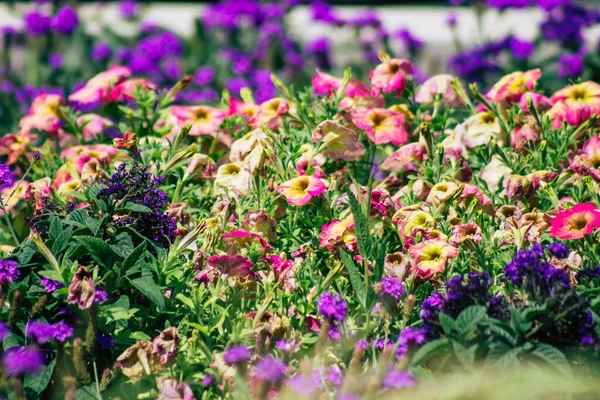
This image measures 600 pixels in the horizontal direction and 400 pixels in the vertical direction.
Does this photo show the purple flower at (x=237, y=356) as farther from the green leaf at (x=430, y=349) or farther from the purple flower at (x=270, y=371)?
the green leaf at (x=430, y=349)

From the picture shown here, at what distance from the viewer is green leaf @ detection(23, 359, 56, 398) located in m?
1.82

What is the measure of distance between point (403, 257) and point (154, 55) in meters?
4.24

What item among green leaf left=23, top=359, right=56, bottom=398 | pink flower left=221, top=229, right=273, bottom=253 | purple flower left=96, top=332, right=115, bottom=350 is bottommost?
green leaf left=23, top=359, right=56, bottom=398

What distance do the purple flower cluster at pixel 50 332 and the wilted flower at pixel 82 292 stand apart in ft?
0.22

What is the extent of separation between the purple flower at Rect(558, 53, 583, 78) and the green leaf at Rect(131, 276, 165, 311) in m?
4.42

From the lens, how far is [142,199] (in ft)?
7.01

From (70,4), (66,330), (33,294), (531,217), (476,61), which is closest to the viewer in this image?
(66,330)

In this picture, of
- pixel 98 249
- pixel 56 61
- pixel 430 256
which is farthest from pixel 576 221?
pixel 56 61

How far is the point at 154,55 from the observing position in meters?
5.96

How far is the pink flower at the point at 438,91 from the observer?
108 inches

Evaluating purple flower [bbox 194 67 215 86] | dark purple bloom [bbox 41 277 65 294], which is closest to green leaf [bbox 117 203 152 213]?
dark purple bloom [bbox 41 277 65 294]

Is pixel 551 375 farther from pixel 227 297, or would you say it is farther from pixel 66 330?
pixel 66 330

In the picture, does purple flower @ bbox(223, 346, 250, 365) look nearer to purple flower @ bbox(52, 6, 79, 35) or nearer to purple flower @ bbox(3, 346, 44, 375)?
purple flower @ bbox(3, 346, 44, 375)

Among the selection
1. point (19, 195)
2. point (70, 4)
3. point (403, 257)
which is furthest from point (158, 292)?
point (70, 4)
